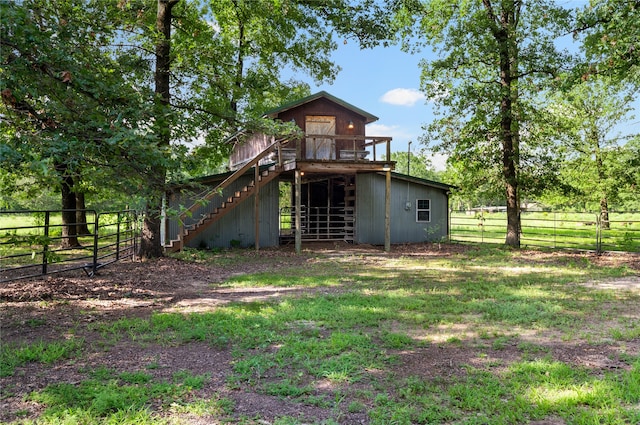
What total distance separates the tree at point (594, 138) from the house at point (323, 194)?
30.4 feet

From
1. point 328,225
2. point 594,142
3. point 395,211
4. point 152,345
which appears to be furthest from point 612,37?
point 594,142

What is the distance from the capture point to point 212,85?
12898 mm

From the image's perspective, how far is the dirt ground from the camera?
381cm

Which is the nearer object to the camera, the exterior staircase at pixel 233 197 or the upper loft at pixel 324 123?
the exterior staircase at pixel 233 197

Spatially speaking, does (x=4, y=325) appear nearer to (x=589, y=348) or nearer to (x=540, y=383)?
(x=540, y=383)

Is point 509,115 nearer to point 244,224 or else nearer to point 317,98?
point 317,98

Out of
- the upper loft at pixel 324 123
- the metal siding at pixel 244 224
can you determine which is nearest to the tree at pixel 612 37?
the upper loft at pixel 324 123

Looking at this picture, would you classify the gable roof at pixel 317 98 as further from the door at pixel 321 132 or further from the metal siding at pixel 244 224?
the metal siding at pixel 244 224

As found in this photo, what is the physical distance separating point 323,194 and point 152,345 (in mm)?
16951

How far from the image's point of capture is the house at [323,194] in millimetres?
16172

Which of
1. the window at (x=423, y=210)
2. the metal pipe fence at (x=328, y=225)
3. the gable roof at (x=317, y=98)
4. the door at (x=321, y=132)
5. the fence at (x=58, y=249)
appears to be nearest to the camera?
the fence at (x=58, y=249)

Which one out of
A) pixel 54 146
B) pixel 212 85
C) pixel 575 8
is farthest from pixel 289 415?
pixel 575 8

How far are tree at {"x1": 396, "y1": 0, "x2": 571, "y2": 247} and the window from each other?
114 inches

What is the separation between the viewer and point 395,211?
64.8ft
